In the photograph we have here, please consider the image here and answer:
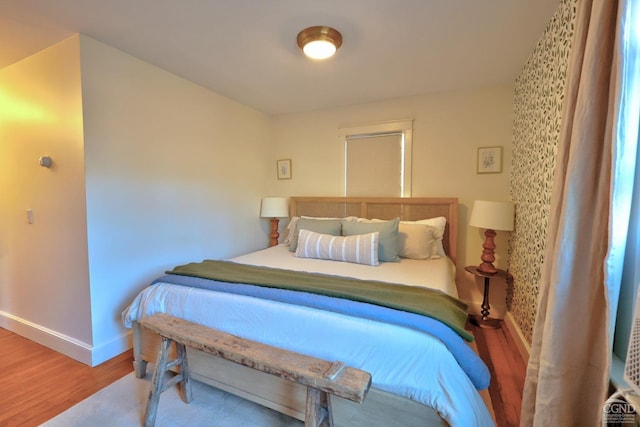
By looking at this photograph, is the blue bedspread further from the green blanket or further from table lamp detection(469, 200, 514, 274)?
table lamp detection(469, 200, 514, 274)

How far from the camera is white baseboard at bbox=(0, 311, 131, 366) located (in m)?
2.05

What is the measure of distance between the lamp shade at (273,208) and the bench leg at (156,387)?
7.16 feet

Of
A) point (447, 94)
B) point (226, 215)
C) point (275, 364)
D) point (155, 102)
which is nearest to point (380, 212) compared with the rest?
point (447, 94)

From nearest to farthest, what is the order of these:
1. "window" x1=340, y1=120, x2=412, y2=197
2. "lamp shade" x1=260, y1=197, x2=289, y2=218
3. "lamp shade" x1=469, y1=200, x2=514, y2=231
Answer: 1. "lamp shade" x1=469, y1=200, x2=514, y2=231
2. "window" x1=340, y1=120, x2=412, y2=197
3. "lamp shade" x1=260, y1=197, x2=289, y2=218

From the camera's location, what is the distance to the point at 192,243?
2846 mm

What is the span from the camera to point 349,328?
1300 millimetres

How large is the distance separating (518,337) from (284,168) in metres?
3.12

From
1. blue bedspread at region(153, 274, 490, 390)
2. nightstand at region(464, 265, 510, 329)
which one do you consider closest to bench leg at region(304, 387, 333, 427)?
blue bedspread at region(153, 274, 490, 390)

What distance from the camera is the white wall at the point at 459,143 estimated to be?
2777 millimetres

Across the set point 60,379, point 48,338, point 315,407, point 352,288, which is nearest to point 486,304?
point 352,288

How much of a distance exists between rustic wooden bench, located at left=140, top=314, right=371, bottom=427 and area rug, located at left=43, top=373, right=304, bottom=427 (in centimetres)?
9

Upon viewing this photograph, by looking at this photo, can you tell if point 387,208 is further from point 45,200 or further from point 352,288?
point 45,200

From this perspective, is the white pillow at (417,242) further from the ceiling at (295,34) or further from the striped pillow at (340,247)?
the ceiling at (295,34)

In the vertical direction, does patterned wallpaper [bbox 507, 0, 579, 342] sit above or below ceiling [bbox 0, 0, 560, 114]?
below
